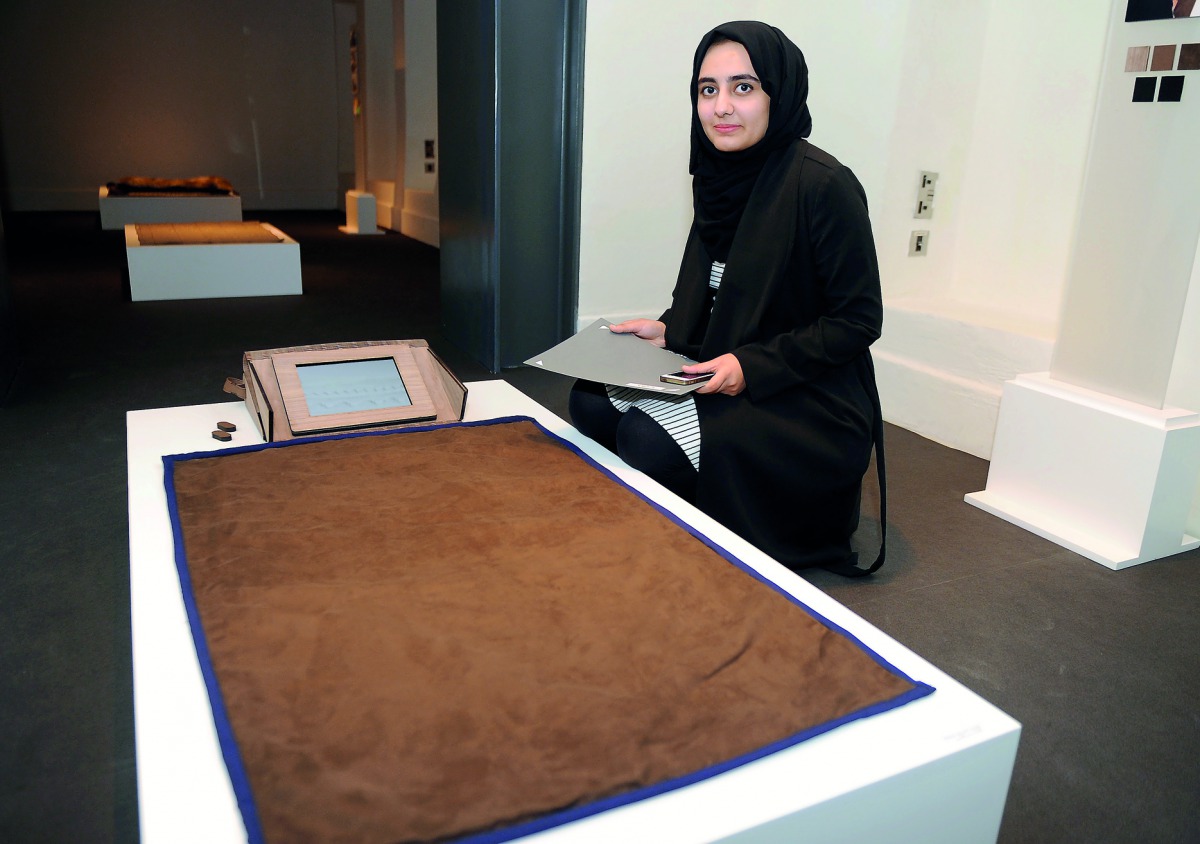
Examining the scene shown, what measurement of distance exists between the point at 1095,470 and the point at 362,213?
22.8 feet

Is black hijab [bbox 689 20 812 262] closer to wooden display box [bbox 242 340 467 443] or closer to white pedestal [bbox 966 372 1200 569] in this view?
wooden display box [bbox 242 340 467 443]

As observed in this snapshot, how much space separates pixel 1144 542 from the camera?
196 cm

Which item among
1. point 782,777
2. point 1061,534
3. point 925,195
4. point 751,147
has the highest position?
point 751,147

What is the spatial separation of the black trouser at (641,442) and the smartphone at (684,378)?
0.12m

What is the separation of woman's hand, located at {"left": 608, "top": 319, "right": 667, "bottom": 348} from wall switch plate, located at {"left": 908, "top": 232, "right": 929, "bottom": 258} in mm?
1587

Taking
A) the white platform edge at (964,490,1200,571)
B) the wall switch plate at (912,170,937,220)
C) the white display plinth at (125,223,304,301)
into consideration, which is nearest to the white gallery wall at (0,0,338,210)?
the white display plinth at (125,223,304,301)

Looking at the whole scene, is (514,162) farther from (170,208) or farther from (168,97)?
(168,97)

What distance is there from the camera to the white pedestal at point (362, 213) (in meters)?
7.84

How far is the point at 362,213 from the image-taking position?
7.91m

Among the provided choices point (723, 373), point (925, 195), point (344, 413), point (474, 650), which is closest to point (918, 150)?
point (925, 195)

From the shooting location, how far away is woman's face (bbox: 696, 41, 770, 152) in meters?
1.63

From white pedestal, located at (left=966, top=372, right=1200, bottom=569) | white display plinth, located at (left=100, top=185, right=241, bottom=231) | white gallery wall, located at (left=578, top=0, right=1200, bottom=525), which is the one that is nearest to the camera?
white pedestal, located at (left=966, top=372, right=1200, bottom=569)

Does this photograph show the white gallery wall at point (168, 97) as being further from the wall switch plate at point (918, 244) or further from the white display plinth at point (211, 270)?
the wall switch plate at point (918, 244)

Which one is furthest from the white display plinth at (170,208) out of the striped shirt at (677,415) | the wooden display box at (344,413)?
the striped shirt at (677,415)
